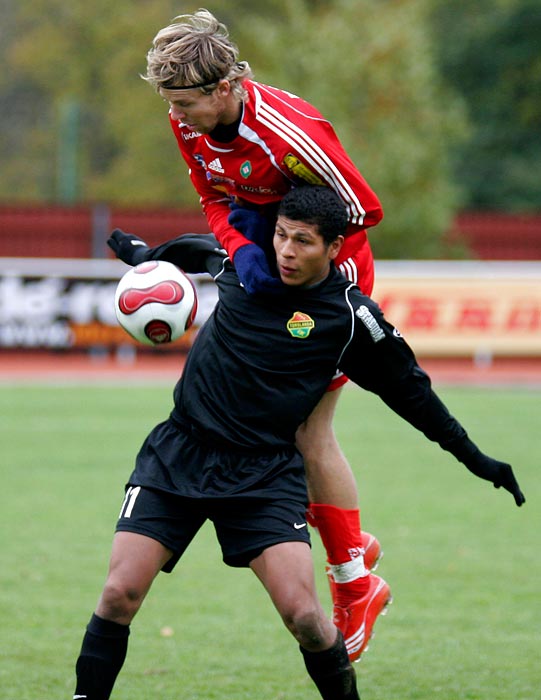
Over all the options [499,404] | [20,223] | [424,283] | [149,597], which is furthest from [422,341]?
[149,597]

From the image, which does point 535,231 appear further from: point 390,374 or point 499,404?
point 390,374

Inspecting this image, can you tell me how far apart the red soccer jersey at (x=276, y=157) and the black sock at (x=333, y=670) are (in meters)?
1.58

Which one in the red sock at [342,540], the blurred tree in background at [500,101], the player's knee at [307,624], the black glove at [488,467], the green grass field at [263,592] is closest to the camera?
the player's knee at [307,624]

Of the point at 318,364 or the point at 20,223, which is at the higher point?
the point at 318,364

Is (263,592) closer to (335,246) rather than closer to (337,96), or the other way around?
(335,246)

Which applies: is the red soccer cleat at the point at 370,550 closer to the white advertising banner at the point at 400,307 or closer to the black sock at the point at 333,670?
the black sock at the point at 333,670

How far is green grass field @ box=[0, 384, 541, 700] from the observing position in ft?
19.2

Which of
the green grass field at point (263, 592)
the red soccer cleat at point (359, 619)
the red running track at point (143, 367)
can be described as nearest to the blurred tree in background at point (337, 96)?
the red running track at point (143, 367)

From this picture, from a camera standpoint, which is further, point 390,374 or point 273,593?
point 390,374

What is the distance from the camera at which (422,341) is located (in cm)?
2000

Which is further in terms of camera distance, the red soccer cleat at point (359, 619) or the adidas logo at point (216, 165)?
the red soccer cleat at point (359, 619)

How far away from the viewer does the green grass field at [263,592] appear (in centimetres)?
585

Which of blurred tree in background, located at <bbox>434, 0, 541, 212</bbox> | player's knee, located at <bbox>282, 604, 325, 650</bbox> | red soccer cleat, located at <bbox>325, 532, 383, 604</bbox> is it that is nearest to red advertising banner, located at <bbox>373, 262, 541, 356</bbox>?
red soccer cleat, located at <bbox>325, 532, 383, 604</bbox>

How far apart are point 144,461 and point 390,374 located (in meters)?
1.01
